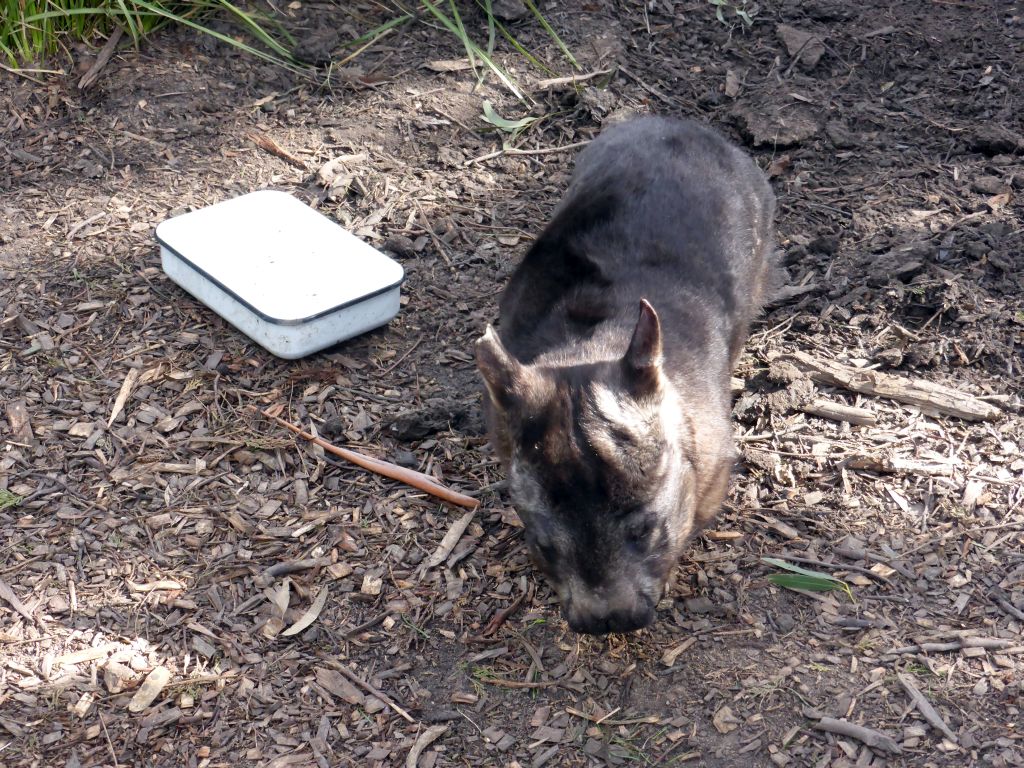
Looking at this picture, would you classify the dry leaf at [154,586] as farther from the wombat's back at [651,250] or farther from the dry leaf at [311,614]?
the wombat's back at [651,250]

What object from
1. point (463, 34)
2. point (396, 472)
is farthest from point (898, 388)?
point (463, 34)

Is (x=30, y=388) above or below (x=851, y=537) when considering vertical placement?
below

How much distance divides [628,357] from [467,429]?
1.43 meters

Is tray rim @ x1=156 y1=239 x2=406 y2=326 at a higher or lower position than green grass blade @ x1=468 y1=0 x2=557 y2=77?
lower

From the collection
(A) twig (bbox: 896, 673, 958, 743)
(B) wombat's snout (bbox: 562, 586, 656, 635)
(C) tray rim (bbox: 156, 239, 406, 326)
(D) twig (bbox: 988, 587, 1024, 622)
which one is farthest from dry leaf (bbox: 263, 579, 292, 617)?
(D) twig (bbox: 988, 587, 1024, 622)

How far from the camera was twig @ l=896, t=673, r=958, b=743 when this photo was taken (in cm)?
362

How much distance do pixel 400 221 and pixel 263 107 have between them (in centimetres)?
131

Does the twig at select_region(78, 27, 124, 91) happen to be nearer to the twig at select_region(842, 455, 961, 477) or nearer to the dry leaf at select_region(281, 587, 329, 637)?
the dry leaf at select_region(281, 587, 329, 637)

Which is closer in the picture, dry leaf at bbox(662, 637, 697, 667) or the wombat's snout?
the wombat's snout

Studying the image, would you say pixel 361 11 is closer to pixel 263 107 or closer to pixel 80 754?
pixel 263 107

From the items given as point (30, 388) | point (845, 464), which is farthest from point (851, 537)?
point (30, 388)

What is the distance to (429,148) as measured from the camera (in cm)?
655

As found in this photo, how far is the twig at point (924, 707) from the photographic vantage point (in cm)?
362

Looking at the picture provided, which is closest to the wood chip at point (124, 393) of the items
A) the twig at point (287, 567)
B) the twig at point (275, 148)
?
the twig at point (287, 567)
